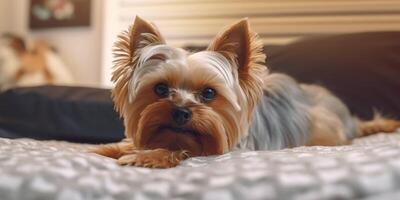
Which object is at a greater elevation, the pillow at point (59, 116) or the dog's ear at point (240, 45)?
the dog's ear at point (240, 45)

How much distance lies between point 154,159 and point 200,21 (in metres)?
1.81

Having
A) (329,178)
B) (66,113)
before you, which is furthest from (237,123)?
(66,113)

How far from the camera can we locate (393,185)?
0.71 m

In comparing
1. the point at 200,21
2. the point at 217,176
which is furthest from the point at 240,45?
the point at 200,21

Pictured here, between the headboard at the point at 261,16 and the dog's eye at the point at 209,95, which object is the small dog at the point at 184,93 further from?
the headboard at the point at 261,16

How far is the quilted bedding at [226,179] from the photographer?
73 centimetres

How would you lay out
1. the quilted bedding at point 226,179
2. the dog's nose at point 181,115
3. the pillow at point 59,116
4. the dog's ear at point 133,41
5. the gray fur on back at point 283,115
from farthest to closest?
the pillow at point 59,116 → the gray fur on back at point 283,115 → the dog's ear at point 133,41 → the dog's nose at point 181,115 → the quilted bedding at point 226,179

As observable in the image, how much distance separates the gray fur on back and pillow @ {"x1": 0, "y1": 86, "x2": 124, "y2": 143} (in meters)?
0.51

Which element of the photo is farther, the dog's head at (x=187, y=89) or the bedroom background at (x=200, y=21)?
the bedroom background at (x=200, y=21)

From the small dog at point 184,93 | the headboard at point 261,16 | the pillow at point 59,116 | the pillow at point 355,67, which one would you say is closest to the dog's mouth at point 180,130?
the small dog at point 184,93

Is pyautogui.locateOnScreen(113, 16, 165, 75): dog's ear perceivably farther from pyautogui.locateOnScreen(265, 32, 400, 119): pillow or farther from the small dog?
pyautogui.locateOnScreen(265, 32, 400, 119): pillow

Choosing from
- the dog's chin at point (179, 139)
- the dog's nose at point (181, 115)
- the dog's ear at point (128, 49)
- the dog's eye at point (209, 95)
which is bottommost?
the dog's chin at point (179, 139)

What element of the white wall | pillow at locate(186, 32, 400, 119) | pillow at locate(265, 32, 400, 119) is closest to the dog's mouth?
pillow at locate(186, 32, 400, 119)

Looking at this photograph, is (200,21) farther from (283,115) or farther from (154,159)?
(154,159)
